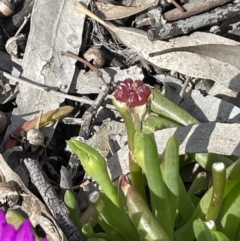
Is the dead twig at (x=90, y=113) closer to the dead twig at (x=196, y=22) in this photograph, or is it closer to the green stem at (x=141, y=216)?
the dead twig at (x=196, y=22)

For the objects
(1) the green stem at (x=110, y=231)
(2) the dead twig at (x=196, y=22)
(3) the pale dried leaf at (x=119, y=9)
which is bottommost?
(1) the green stem at (x=110, y=231)

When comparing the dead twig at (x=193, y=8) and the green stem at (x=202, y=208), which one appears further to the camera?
the dead twig at (x=193, y=8)

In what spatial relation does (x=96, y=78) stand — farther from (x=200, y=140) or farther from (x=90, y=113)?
(x=200, y=140)

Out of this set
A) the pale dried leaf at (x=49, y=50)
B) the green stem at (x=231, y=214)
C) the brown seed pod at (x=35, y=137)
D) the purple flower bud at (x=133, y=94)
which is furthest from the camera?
the pale dried leaf at (x=49, y=50)

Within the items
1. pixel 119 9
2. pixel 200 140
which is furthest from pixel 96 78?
pixel 200 140

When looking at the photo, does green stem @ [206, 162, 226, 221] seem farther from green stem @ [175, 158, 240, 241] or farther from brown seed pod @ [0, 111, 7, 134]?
brown seed pod @ [0, 111, 7, 134]

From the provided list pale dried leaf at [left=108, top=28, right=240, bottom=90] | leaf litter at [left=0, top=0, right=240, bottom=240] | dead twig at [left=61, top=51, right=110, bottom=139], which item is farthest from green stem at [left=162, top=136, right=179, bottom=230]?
pale dried leaf at [left=108, top=28, right=240, bottom=90]

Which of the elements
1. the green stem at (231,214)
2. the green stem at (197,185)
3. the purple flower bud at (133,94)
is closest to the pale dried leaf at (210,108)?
the green stem at (197,185)
